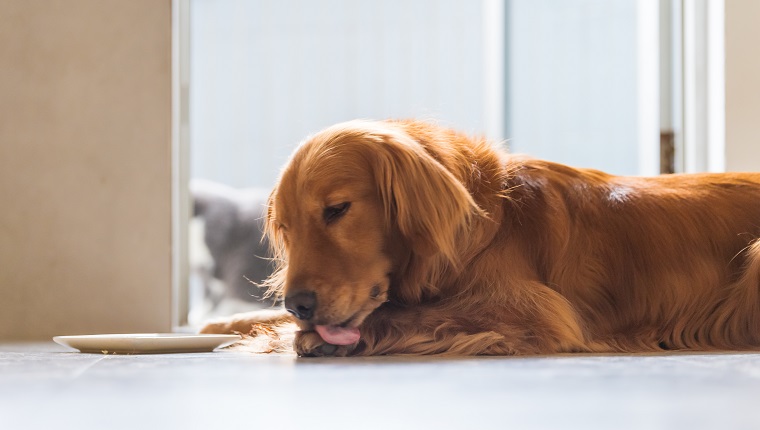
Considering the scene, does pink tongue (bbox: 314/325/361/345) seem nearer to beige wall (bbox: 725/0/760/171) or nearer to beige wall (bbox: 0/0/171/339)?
beige wall (bbox: 0/0/171/339)

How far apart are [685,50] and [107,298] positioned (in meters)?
2.45

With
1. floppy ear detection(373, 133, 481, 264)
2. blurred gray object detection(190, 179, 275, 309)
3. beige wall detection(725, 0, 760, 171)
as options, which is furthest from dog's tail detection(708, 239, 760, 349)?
blurred gray object detection(190, 179, 275, 309)

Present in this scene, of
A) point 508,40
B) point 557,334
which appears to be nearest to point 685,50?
point 508,40

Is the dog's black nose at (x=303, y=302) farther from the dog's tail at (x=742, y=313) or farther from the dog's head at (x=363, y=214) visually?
the dog's tail at (x=742, y=313)

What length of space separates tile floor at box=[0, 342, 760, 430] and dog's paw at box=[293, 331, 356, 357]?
0.23m

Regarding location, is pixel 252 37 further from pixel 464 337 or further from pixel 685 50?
pixel 464 337

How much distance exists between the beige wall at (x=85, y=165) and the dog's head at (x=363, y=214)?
64.6 inches

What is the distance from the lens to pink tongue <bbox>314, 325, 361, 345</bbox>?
64.9 inches

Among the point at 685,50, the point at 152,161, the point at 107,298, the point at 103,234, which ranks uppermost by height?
the point at 685,50

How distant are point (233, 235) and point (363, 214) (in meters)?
1.95

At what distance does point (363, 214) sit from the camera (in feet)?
5.78

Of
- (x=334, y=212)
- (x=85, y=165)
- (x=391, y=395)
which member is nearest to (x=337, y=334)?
(x=334, y=212)

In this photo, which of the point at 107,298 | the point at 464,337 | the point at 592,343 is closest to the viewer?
the point at 464,337

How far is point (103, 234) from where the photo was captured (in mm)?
3322
